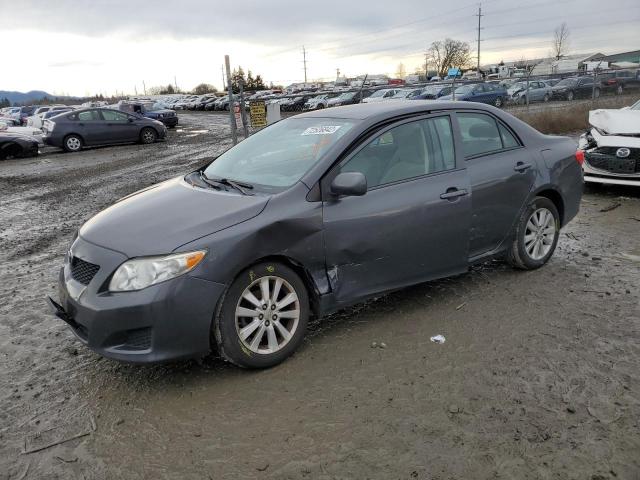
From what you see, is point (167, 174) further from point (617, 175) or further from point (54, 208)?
point (617, 175)

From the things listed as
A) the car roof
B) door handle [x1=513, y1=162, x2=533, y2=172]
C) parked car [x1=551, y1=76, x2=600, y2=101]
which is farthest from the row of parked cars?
door handle [x1=513, y1=162, x2=533, y2=172]

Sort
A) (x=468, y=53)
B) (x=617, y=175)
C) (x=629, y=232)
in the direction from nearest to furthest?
(x=629, y=232)
(x=617, y=175)
(x=468, y=53)

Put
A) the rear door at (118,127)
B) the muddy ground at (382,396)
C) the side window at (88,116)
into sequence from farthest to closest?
the rear door at (118,127) → the side window at (88,116) → the muddy ground at (382,396)

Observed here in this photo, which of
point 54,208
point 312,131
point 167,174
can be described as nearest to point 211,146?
point 167,174

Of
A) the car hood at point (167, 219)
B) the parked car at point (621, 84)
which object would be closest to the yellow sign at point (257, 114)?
the car hood at point (167, 219)

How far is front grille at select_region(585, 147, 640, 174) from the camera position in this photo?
25.3 ft

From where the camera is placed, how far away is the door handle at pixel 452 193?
Answer: 4246 mm

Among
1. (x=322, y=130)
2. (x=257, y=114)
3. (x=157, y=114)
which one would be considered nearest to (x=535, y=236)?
(x=322, y=130)

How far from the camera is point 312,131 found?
4.36 metres

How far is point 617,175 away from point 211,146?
45.4 feet

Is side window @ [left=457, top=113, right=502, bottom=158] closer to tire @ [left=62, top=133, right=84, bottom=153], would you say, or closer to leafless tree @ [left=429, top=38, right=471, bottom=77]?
tire @ [left=62, top=133, right=84, bottom=153]

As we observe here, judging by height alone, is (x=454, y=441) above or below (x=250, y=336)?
below

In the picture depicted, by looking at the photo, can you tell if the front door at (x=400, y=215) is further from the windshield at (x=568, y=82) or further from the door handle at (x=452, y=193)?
the windshield at (x=568, y=82)

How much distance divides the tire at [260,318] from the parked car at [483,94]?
22755 mm
